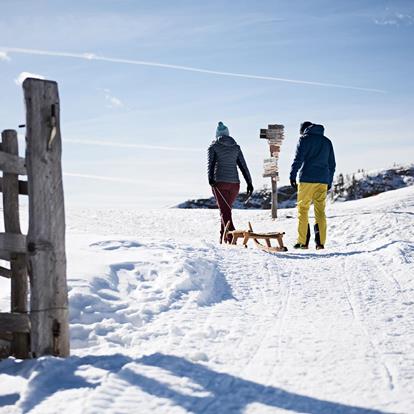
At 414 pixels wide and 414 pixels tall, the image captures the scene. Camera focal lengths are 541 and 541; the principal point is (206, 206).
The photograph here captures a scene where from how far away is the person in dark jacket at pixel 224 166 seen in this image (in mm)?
11211

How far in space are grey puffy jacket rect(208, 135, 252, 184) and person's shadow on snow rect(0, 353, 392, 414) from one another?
7.31 metres

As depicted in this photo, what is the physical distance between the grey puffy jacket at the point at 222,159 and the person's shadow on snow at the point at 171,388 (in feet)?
24.0

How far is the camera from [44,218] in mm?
4176

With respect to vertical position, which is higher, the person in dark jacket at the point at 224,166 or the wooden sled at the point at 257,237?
the person in dark jacket at the point at 224,166

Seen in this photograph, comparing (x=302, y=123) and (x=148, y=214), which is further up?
(x=302, y=123)

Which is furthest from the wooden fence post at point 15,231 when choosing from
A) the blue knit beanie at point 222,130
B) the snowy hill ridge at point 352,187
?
the snowy hill ridge at point 352,187

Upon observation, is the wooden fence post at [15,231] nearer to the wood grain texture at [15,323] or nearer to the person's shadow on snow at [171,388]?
the wood grain texture at [15,323]

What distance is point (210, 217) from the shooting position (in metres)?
19.0

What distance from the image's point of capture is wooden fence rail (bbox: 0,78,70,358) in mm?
4160

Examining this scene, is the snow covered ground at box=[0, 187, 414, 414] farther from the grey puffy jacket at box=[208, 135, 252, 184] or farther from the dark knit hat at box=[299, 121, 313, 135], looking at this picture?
the dark knit hat at box=[299, 121, 313, 135]

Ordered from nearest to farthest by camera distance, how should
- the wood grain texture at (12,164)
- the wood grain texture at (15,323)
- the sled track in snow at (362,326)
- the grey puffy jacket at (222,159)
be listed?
the sled track in snow at (362,326) < the wood grain texture at (15,323) < the wood grain texture at (12,164) < the grey puffy jacket at (222,159)

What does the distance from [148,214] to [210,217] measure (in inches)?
113

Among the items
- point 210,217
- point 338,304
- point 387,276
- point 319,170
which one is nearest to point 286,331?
point 338,304

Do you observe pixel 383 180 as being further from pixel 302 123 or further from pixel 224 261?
pixel 224 261
